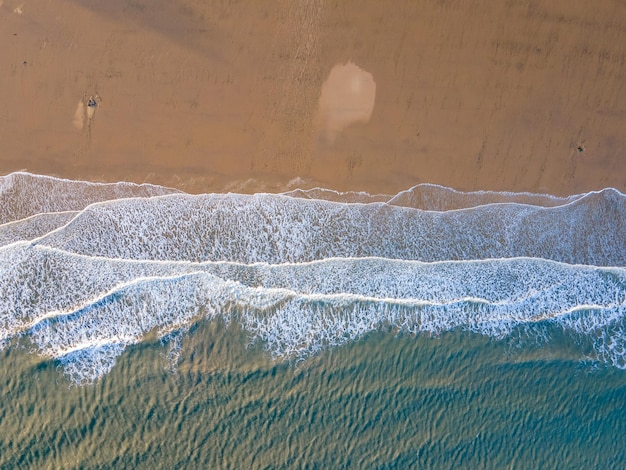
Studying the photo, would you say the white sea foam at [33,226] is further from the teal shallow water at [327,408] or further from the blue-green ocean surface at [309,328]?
the teal shallow water at [327,408]

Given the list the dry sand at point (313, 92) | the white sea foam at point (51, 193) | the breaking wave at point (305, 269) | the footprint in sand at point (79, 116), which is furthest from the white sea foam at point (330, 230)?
the footprint in sand at point (79, 116)

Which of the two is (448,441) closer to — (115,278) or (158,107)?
(115,278)

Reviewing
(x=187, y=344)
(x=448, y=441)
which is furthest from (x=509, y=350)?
(x=187, y=344)

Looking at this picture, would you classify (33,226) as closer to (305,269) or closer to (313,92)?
(305,269)

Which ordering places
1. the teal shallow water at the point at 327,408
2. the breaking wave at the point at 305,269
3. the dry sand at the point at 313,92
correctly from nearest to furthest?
the teal shallow water at the point at 327,408
the breaking wave at the point at 305,269
the dry sand at the point at 313,92

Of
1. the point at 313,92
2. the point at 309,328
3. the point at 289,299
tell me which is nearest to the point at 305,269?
the point at 289,299
